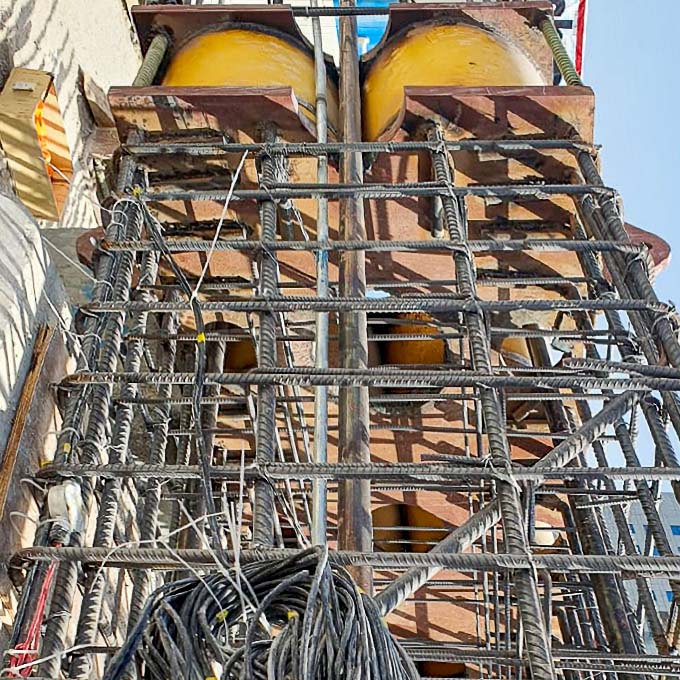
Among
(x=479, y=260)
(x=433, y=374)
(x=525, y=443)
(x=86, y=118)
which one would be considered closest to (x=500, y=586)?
(x=525, y=443)

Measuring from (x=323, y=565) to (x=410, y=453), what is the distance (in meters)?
4.59

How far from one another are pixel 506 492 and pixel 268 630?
1.04 m

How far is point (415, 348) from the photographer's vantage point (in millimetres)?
7168

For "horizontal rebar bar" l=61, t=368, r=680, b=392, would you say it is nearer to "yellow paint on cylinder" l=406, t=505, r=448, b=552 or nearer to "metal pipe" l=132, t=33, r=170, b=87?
"metal pipe" l=132, t=33, r=170, b=87

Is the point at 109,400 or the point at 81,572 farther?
the point at 109,400

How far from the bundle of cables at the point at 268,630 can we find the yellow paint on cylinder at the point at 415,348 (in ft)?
15.5

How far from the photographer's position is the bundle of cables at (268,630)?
2068 millimetres

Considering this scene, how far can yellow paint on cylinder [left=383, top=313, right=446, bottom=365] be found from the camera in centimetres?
705

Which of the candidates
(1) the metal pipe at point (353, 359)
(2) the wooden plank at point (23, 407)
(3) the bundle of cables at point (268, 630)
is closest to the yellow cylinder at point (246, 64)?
(1) the metal pipe at point (353, 359)

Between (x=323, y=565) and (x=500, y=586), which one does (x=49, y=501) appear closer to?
(x=323, y=565)

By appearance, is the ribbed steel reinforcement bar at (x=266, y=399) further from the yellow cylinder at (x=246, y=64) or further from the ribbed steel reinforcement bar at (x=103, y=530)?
the yellow cylinder at (x=246, y=64)

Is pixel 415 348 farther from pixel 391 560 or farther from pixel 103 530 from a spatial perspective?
pixel 391 560

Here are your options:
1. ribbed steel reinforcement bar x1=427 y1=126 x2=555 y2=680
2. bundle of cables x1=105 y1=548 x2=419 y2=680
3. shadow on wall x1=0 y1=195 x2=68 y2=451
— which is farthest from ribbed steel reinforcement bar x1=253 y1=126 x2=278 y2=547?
shadow on wall x1=0 y1=195 x2=68 y2=451

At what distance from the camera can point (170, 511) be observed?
6891 millimetres
